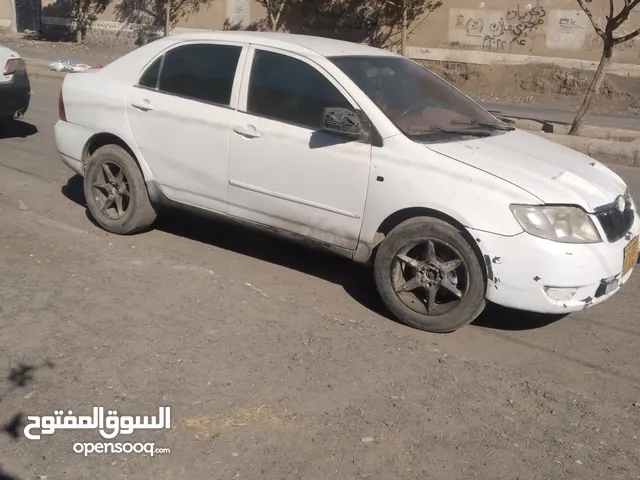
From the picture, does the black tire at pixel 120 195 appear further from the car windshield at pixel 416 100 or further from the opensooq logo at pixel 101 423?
the opensooq logo at pixel 101 423

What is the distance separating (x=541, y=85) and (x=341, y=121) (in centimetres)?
1908

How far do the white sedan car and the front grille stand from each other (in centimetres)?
1

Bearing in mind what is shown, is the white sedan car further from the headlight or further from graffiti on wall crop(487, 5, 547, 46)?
graffiti on wall crop(487, 5, 547, 46)

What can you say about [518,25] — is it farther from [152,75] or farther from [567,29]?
[152,75]

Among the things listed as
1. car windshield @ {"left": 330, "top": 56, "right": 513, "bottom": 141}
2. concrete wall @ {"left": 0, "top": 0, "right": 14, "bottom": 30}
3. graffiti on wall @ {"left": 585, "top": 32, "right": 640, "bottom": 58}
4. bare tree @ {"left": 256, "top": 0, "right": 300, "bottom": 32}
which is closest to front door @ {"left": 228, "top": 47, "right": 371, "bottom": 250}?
car windshield @ {"left": 330, "top": 56, "right": 513, "bottom": 141}

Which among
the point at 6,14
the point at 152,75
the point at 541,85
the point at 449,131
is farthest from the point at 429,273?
the point at 6,14

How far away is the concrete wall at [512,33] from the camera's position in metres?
22.2

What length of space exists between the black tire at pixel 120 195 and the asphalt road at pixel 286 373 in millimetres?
205

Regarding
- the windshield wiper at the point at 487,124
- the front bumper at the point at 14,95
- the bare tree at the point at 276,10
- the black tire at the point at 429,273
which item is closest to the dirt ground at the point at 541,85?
the bare tree at the point at 276,10

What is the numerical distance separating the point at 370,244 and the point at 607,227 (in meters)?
1.44

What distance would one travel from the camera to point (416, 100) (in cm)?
539

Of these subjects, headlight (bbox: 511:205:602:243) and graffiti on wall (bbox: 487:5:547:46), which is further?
graffiti on wall (bbox: 487:5:547:46)

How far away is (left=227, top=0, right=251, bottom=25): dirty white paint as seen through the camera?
28062mm

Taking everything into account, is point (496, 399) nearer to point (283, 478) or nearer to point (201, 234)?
point (283, 478)
